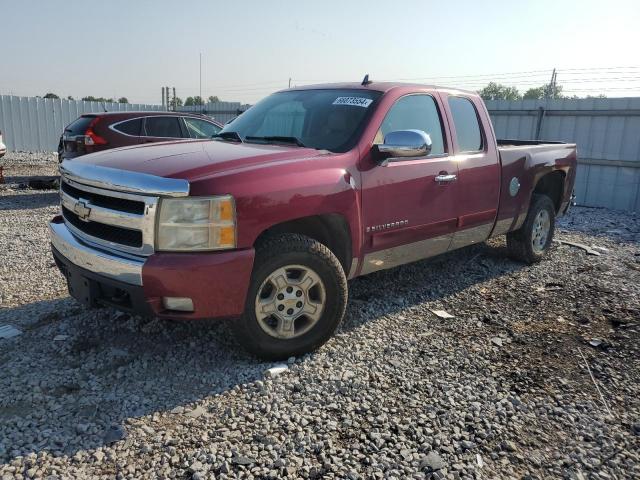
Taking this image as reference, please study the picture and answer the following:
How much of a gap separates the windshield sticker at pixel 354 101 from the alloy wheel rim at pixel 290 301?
59.5 inches

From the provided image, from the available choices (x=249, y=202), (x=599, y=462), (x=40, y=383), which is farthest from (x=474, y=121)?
(x=40, y=383)

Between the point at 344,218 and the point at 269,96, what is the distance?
1.95m

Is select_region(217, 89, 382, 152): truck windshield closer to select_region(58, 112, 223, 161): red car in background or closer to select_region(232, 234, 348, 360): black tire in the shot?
select_region(232, 234, 348, 360): black tire

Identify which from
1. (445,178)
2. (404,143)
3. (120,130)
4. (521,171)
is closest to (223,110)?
(120,130)

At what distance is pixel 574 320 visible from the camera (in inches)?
181

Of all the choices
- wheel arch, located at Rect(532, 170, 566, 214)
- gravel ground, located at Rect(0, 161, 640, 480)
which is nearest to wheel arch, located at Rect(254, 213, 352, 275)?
gravel ground, located at Rect(0, 161, 640, 480)

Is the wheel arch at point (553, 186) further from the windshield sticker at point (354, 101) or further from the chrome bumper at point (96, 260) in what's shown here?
the chrome bumper at point (96, 260)

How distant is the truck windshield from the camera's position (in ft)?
13.3

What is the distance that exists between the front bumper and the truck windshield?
1.32 m

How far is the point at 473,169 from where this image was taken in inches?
192

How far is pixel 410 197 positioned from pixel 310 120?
A: 3.41ft

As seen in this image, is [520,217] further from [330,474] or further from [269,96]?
[330,474]

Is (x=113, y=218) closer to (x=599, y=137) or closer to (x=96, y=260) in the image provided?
(x=96, y=260)

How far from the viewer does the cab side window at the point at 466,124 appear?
16.1 ft
